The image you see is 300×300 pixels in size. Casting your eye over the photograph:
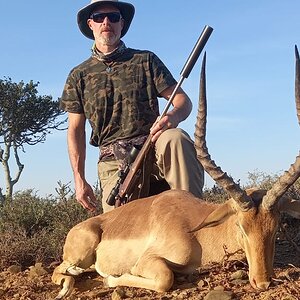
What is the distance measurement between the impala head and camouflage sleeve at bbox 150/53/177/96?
108 inches

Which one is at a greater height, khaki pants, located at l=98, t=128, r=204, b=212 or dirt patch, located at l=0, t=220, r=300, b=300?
khaki pants, located at l=98, t=128, r=204, b=212

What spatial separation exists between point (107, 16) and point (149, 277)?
4005mm

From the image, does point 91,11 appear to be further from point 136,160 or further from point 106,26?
point 136,160

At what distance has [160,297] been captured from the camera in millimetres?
5102

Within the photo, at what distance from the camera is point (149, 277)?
5371 mm

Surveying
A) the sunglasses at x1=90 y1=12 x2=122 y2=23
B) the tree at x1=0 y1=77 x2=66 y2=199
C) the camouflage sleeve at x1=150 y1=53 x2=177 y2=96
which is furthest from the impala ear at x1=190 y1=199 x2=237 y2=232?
the tree at x1=0 y1=77 x2=66 y2=199

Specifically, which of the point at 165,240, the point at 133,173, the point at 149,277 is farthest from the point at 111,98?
the point at 149,277

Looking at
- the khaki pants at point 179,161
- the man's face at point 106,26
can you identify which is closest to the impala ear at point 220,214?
the khaki pants at point 179,161

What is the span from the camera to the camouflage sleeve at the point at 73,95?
26.7 ft

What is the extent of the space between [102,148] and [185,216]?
2546 mm

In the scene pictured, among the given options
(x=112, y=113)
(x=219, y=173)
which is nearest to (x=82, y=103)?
(x=112, y=113)

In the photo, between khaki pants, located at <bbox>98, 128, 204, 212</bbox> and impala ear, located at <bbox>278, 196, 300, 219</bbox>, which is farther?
khaki pants, located at <bbox>98, 128, 204, 212</bbox>

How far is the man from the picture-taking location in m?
7.76

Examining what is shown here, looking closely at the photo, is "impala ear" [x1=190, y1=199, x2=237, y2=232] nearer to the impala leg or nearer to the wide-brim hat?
the impala leg
